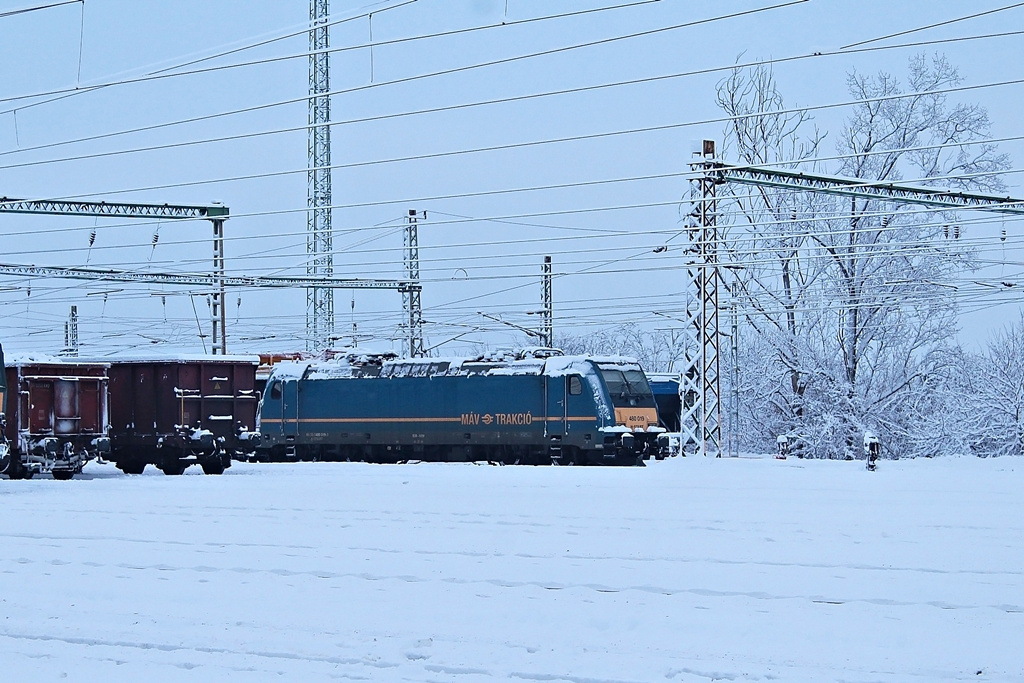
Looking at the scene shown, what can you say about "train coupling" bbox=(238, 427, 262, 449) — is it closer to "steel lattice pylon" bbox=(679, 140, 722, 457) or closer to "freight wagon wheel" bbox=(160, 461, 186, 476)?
"freight wagon wheel" bbox=(160, 461, 186, 476)

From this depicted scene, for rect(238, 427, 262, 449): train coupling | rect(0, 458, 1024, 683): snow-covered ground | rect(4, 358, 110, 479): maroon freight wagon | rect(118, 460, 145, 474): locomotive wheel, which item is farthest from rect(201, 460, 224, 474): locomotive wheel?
rect(0, 458, 1024, 683): snow-covered ground

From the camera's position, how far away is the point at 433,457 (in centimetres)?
3375

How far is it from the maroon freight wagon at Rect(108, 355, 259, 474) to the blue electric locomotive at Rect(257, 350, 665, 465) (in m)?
5.10

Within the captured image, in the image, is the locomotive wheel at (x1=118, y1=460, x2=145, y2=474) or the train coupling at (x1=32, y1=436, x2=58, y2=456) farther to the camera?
the locomotive wheel at (x1=118, y1=460, x2=145, y2=474)

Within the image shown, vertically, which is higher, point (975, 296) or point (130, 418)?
point (975, 296)

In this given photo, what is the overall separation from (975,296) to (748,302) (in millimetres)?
7204

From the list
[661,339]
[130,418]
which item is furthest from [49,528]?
[661,339]

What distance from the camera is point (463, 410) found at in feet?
106

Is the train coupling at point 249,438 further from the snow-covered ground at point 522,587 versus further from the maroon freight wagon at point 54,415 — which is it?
the snow-covered ground at point 522,587

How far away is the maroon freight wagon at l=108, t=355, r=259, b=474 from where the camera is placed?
1109 inches

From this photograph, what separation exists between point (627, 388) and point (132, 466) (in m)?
12.0

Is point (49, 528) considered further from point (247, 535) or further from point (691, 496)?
point (691, 496)

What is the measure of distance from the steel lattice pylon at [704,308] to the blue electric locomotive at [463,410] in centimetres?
133

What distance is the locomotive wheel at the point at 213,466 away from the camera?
2902 cm
